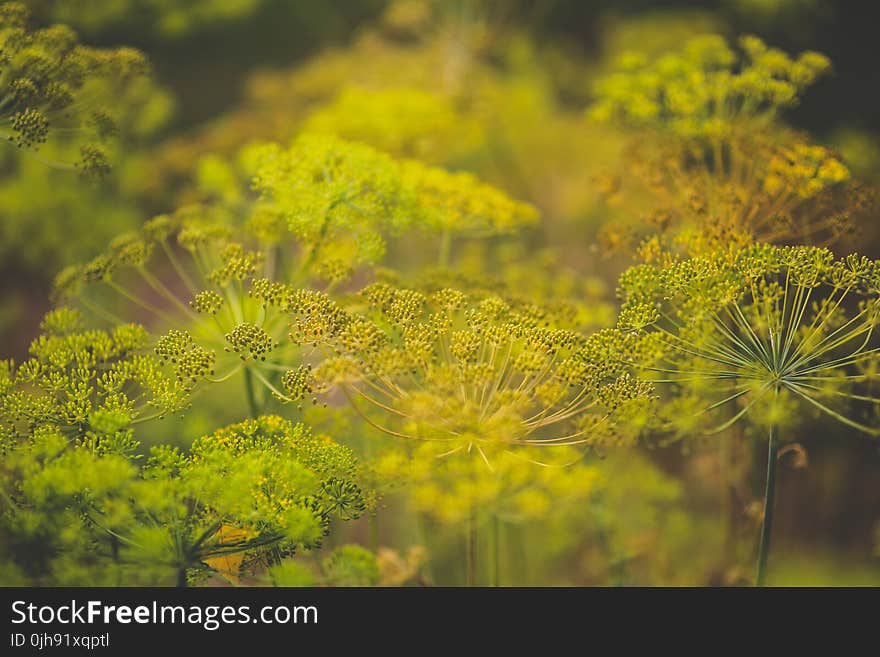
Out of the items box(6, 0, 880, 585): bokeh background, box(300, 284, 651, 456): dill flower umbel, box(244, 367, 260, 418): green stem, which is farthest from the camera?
box(6, 0, 880, 585): bokeh background

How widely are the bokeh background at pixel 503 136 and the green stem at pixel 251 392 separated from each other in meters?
0.23

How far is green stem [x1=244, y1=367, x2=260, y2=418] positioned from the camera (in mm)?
1855

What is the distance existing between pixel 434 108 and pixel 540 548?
6.67 feet

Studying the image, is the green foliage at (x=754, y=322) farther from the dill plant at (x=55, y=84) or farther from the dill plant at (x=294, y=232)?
the dill plant at (x=55, y=84)

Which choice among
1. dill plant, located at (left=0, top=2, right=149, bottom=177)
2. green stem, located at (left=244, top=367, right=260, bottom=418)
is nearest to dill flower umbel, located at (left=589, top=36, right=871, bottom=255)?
green stem, located at (left=244, top=367, right=260, bottom=418)

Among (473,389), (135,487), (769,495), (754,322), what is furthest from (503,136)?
(135,487)

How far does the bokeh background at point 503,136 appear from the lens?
108 inches

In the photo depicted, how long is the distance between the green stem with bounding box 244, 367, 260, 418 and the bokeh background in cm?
23

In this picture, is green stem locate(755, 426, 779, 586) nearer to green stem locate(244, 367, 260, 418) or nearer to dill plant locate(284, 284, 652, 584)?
dill plant locate(284, 284, 652, 584)

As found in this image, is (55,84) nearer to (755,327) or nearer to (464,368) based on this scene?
(464,368)

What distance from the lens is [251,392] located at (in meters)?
1.90

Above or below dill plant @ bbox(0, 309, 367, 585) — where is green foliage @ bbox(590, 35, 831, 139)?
above
